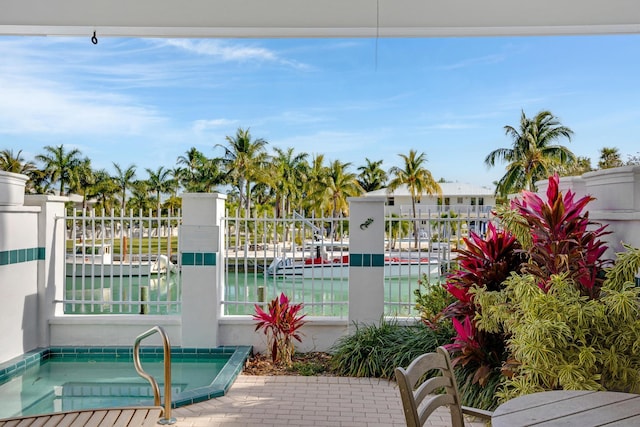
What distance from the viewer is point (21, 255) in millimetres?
5297

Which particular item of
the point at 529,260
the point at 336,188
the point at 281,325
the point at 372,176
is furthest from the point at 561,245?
the point at 372,176

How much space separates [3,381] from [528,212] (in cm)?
479

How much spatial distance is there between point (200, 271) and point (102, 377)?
139cm

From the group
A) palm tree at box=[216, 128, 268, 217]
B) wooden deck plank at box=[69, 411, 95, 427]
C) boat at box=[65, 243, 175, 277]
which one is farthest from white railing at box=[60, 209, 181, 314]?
palm tree at box=[216, 128, 268, 217]

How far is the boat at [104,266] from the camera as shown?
5.83 meters

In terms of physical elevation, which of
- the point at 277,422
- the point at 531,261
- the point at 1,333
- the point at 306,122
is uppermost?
the point at 306,122

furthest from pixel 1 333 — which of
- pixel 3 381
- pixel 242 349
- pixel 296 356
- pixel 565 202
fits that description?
pixel 565 202

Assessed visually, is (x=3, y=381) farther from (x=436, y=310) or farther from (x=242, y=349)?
(x=436, y=310)

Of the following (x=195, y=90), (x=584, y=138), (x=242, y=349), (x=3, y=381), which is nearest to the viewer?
(x=3, y=381)

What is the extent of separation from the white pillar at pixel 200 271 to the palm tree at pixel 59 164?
36.1 meters

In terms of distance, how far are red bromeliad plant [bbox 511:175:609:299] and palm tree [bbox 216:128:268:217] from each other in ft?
104

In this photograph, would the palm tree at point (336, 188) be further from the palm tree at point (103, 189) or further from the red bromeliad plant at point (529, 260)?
the red bromeliad plant at point (529, 260)

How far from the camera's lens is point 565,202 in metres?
3.77

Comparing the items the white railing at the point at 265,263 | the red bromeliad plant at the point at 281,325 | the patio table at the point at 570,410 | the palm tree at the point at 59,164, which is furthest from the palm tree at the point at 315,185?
the patio table at the point at 570,410
